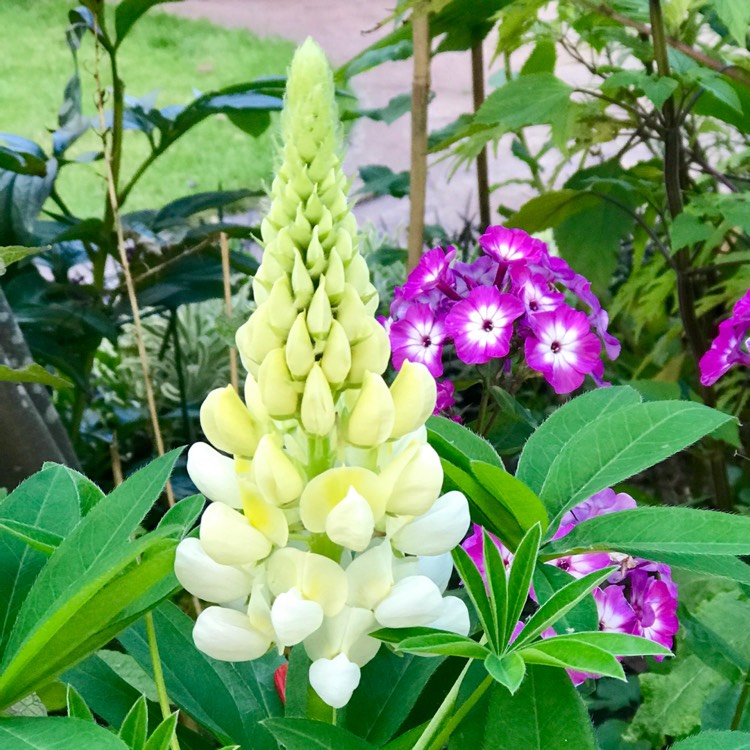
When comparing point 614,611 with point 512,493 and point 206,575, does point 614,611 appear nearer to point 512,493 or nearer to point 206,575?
point 512,493

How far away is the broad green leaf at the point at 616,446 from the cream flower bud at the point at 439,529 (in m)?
0.10

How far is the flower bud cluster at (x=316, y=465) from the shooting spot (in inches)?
12.8

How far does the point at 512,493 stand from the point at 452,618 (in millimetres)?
65

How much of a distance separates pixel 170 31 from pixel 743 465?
344 centimetres

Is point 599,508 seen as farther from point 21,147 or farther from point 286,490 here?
point 21,147

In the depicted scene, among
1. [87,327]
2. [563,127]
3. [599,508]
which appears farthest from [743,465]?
[87,327]

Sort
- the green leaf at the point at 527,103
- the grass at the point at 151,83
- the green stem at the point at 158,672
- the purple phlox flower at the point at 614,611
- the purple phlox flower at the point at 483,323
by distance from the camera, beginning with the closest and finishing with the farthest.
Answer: the green stem at the point at 158,672 < the purple phlox flower at the point at 614,611 < the purple phlox flower at the point at 483,323 < the green leaf at the point at 527,103 < the grass at the point at 151,83

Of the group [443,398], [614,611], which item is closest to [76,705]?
[614,611]

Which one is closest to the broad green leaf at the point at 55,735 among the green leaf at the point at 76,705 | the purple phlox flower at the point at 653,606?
the green leaf at the point at 76,705

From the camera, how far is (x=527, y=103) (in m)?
0.96

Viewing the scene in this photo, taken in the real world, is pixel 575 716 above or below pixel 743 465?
above

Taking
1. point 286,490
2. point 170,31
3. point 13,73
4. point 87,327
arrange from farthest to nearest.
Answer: point 170,31
point 13,73
point 87,327
point 286,490

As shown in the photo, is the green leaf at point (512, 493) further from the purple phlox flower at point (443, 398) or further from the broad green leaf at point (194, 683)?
the purple phlox flower at point (443, 398)

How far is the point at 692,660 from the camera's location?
70cm
